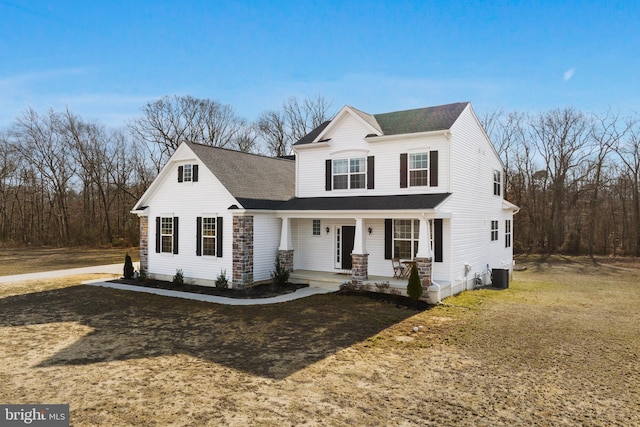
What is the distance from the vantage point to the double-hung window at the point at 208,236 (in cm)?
1589

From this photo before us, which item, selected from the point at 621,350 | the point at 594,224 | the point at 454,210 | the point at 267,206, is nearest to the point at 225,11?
the point at 267,206

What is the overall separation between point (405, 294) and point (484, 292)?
4148 mm

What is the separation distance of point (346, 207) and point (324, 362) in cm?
793

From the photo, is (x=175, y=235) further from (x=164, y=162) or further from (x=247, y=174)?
(x=164, y=162)

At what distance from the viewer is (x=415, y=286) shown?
12773mm

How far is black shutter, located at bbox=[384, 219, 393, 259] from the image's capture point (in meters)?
15.1

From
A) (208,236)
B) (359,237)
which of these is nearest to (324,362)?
(359,237)

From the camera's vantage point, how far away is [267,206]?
52.5 feet

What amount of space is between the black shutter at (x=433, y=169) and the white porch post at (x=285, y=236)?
5.79 m

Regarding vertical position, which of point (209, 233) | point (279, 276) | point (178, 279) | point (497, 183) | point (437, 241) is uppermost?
point (497, 183)

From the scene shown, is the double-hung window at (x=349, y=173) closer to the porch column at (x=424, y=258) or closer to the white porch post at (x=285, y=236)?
the white porch post at (x=285, y=236)

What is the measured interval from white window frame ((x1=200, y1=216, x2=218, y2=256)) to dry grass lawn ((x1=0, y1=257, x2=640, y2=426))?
286 cm

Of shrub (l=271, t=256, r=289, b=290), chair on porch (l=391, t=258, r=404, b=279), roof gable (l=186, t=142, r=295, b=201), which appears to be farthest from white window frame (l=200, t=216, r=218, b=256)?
chair on porch (l=391, t=258, r=404, b=279)

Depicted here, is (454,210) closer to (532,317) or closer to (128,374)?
(532,317)
